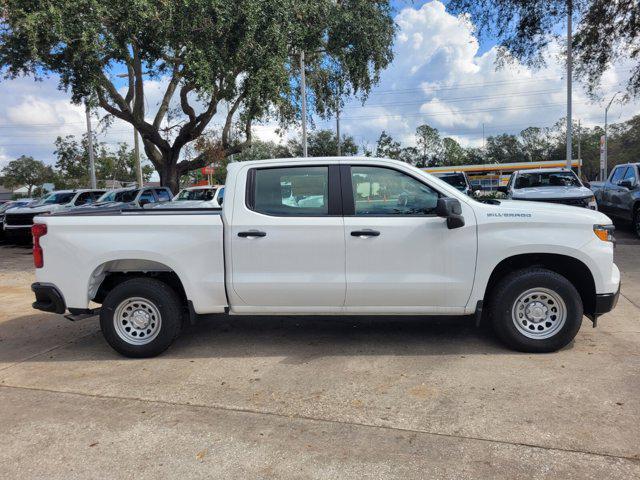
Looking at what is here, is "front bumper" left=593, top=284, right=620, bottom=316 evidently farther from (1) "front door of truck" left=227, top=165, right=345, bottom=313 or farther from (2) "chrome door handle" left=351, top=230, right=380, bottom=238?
(1) "front door of truck" left=227, top=165, right=345, bottom=313

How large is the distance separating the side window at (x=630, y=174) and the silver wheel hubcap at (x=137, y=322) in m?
12.1

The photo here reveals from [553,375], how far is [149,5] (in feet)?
41.1

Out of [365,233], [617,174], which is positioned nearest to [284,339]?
[365,233]

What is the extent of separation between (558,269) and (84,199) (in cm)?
1634

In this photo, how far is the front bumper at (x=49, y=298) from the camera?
5.04 metres

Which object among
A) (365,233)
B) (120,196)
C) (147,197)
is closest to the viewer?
(365,233)

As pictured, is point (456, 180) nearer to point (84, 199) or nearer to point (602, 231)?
point (84, 199)

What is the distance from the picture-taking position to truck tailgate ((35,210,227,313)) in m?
4.87

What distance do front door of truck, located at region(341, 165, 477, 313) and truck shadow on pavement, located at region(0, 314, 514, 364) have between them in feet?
1.94

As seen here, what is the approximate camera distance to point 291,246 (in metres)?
4.78

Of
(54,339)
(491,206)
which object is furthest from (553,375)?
(54,339)

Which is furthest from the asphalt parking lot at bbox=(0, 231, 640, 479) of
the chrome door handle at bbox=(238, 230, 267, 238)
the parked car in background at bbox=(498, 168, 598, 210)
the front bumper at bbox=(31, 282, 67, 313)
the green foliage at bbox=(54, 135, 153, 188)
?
the green foliage at bbox=(54, 135, 153, 188)

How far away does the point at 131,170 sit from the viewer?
6688 centimetres

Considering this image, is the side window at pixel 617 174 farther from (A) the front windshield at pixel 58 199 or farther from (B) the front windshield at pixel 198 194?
(A) the front windshield at pixel 58 199
